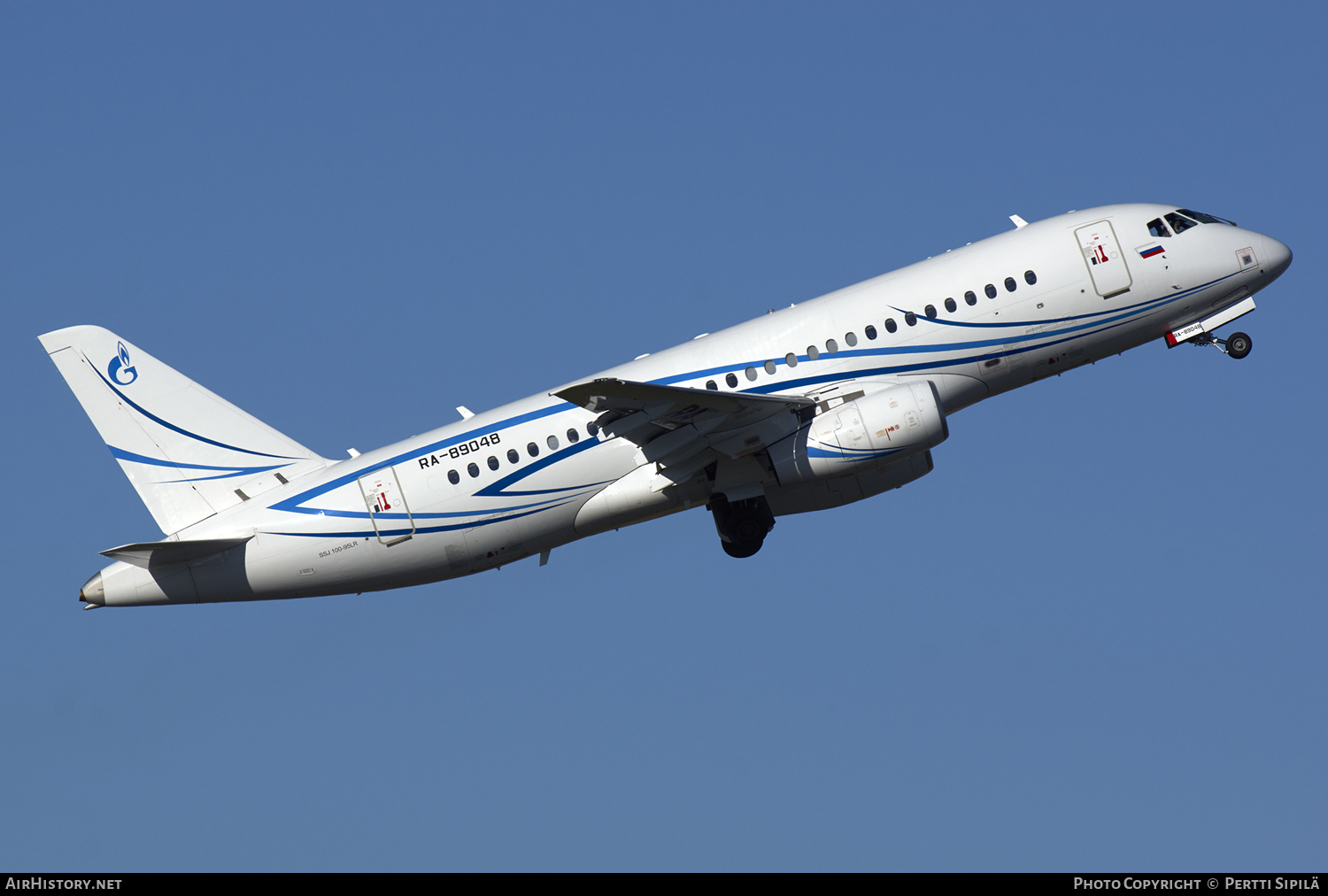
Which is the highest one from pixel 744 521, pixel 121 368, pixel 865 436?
pixel 121 368

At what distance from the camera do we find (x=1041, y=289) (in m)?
34.2

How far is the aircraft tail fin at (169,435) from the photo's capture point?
35938 millimetres

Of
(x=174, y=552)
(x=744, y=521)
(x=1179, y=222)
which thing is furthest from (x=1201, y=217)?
(x=174, y=552)

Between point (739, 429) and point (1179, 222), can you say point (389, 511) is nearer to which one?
point (739, 429)

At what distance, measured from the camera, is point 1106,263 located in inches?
1359

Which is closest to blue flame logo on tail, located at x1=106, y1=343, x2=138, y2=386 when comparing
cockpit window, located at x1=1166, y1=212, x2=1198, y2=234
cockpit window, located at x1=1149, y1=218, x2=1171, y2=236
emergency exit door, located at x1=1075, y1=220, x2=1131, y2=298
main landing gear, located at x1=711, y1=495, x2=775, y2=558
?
main landing gear, located at x1=711, y1=495, x2=775, y2=558

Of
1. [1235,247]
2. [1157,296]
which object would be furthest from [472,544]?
[1235,247]

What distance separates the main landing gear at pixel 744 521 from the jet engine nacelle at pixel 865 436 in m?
2.22

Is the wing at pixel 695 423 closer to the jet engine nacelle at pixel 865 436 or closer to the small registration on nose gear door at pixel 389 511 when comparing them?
the jet engine nacelle at pixel 865 436

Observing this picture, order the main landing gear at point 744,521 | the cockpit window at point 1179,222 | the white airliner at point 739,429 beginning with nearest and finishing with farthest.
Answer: the white airliner at point 739,429 → the cockpit window at point 1179,222 → the main landing gear at point 744,521

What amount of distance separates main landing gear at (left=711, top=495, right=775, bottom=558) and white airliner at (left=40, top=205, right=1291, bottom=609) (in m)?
0.05

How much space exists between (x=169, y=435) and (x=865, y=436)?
18.0 m

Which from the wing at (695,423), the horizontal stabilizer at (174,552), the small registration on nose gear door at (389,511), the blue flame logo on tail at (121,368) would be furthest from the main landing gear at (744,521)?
the blue flame logo on tail at (121,368)
